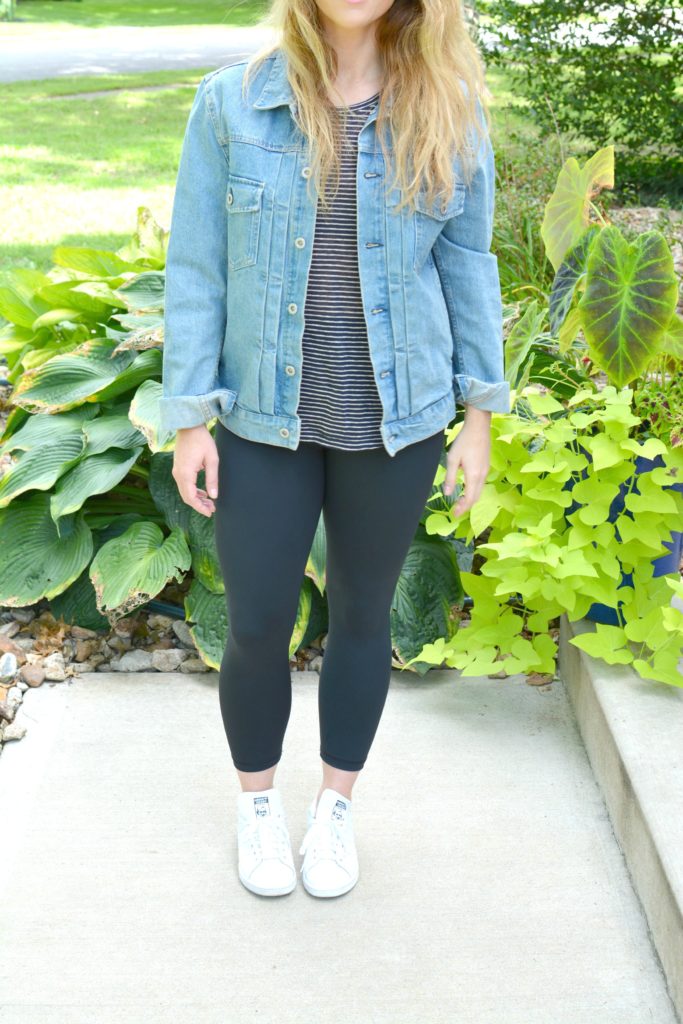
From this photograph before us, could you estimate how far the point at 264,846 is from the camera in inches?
87.6

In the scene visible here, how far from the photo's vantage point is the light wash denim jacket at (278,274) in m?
1.75

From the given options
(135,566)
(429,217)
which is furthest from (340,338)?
(135,566)

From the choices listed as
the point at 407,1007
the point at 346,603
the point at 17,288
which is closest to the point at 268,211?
the point at 346,603

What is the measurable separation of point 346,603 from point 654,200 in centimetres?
492

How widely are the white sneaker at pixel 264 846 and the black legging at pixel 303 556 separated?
129 mm

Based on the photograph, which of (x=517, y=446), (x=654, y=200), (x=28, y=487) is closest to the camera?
(x=517, y=446)

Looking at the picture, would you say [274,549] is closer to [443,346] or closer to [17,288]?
[443,346]

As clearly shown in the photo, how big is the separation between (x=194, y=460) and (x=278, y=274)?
14.2 inches

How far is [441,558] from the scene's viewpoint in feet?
9.98

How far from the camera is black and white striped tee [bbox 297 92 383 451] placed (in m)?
1.76

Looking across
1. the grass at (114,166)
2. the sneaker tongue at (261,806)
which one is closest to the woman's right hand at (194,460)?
the sneaker tongue at (261,806)

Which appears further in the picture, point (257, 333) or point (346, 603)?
point (346, 603)

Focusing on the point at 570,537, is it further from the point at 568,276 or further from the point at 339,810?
the point at 339,810

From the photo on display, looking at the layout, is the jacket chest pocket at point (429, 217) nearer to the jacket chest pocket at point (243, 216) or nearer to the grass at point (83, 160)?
the jacket chest pocket at point (243, 216)
